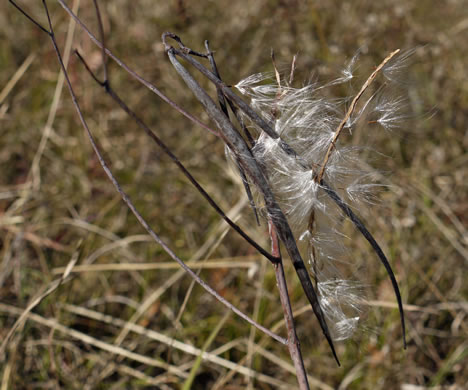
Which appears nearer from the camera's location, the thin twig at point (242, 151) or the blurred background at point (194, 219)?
the thin twig at point (242, 151)

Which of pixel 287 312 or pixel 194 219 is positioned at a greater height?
pixel 194 219

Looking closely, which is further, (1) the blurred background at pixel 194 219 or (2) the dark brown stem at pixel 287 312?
(1) the blurred background at pixel 194 219

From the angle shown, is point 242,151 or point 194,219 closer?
point 242,151

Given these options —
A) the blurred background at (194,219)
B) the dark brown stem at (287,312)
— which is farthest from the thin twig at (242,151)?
the blurred background at (194,219)

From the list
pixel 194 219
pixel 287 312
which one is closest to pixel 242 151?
pixel 287 312

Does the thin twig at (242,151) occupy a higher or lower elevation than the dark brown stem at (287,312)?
higher

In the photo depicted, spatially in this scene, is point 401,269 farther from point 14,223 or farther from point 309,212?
point 14,223

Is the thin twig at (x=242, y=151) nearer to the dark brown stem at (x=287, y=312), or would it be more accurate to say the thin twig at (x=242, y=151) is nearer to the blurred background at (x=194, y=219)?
the dark brown stem at (x=287, y=312)

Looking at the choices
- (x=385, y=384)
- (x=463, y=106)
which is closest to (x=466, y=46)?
(x=463, y=106)

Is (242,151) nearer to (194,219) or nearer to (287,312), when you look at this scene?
(287,312)

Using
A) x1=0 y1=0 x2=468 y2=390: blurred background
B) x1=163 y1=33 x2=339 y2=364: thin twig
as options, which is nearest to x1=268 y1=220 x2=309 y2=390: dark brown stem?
x1=163 y1=33 x2=339 y2=364: thin twig
